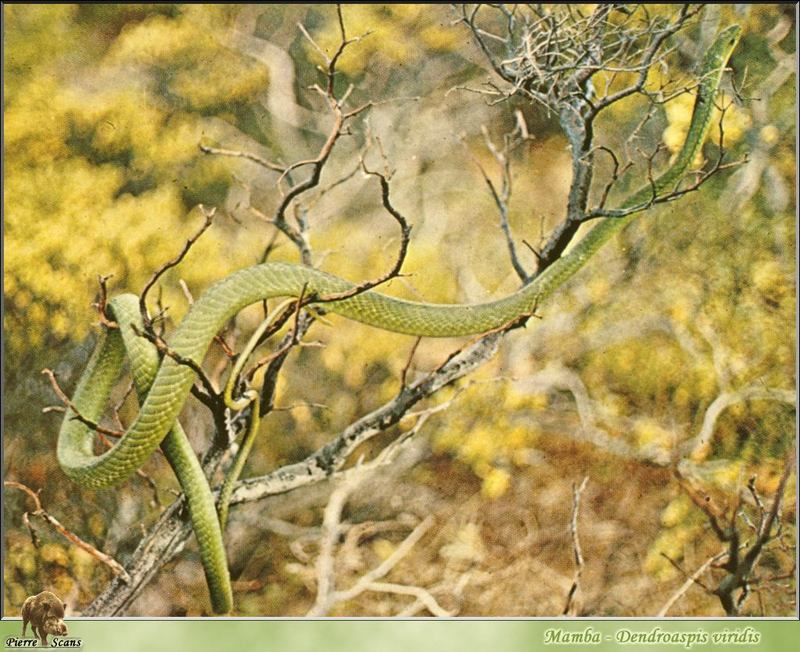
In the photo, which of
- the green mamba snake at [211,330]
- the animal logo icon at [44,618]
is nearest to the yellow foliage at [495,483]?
the green mamba snake at [211,330]

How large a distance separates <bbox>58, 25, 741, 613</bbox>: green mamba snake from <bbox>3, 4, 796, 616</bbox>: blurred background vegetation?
0.08 metres

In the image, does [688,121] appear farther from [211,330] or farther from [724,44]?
[211,330]

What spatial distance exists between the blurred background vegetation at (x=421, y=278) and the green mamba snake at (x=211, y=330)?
81 millimetres

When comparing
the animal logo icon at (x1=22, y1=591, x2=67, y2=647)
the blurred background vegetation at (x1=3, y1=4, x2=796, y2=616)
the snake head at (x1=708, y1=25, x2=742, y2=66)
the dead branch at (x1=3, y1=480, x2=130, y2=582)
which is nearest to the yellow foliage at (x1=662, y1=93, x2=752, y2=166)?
the blurred background vegetation at (x1=3, y1=4, x2=796, y2=616)

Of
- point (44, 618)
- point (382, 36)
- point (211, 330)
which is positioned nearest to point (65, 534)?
point (44, 618)

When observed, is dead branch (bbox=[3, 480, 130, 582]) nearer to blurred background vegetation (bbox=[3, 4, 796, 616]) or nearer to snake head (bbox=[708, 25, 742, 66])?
blurred background vegetation (bbox=[3, 4, 796, 616])

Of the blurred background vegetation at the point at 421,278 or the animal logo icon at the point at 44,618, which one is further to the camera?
the blurred background vegetation at the point at 421,278

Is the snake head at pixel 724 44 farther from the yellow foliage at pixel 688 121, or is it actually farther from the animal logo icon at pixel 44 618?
the animal logo icon at pixel 44 618

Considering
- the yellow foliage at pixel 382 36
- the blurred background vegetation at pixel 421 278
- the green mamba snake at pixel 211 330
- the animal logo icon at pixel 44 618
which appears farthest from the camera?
the yellow foliage at pixel 382 36

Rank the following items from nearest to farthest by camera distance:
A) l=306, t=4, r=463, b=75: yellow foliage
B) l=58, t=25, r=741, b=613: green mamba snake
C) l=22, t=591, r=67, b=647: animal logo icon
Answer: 1. l=58, t=25, r=741, b=613: green mamba snake
2. l=22, t=591, r=67, b=647: animal logo icon
3. l=306, t=4, r=463, b=75: yellow foliage

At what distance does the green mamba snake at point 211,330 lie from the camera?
255cm

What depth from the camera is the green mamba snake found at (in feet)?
8.38

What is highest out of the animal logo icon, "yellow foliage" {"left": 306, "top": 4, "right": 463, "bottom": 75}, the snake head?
"yellow foliage" {"left": 306, "top": 4, "right": 463, "bottom": 75}

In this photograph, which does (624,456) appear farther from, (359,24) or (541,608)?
(359,24)
